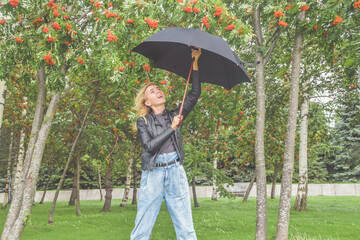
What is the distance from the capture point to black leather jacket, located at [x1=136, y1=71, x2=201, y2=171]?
2.93 metres

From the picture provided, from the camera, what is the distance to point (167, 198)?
10.1 feet

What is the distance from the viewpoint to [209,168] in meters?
8.09

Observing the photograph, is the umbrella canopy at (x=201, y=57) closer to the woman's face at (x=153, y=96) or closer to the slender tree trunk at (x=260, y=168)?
the woman's face at (x=153, y=96)

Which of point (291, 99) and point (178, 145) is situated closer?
point (178, 145)

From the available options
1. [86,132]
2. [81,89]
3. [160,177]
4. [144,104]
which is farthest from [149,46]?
[86,132]

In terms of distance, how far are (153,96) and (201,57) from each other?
887 millimetres

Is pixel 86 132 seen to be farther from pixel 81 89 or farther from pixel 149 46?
pixel 149 46

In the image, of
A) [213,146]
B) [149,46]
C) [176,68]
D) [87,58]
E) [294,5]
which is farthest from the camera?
[213,146]

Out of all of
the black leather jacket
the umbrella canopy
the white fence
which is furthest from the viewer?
the white fence

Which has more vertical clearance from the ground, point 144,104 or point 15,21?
point 15,21

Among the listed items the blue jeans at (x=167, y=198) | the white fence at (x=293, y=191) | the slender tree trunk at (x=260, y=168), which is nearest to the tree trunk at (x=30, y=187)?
the blue jeans at (x=167, y=198)

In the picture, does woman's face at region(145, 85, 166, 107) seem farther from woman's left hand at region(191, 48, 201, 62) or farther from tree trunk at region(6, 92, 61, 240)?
tree trunk at region(6, 92, 61, 240)

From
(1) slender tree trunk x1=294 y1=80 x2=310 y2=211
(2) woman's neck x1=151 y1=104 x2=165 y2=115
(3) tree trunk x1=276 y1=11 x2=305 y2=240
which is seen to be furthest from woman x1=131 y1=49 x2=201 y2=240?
(1) slender tree trunk x1=294 y1=80 x2=310 y2=211

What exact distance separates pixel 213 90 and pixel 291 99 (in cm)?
220
